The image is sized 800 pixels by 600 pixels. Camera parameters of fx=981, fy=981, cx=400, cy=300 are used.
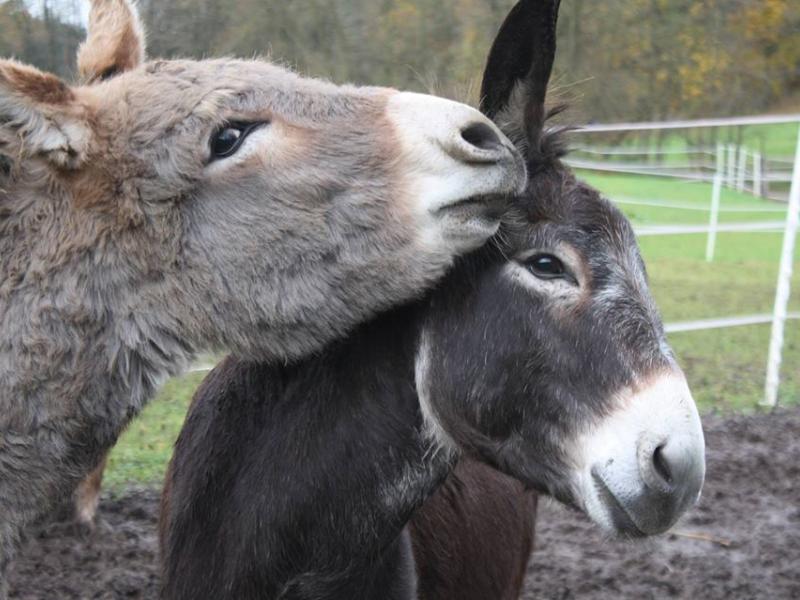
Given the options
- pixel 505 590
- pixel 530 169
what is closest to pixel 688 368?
pixel 505 590

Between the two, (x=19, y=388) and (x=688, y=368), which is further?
(x=688, y=368)

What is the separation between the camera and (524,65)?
8.64 ft

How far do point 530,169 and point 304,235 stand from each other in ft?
2.19

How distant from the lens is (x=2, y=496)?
2.37 meters

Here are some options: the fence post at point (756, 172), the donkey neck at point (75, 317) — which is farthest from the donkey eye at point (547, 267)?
the fence post at point (756, 172)

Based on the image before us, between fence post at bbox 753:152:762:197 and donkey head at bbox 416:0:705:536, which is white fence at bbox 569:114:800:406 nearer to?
fence post at bbox 753:152:762:197

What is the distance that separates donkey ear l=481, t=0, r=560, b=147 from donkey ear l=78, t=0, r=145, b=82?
1145 millimetres

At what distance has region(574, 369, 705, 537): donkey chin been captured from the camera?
90.0 inches

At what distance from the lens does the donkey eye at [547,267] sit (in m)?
2.55

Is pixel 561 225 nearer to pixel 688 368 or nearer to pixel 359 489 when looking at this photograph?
pixel 359 489

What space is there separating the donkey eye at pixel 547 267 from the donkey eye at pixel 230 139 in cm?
80

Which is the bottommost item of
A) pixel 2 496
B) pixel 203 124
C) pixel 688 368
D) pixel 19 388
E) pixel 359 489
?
pixel 688 368

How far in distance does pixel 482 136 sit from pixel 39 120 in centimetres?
107

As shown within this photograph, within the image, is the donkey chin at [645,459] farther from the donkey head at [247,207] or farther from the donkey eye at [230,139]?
the donkey eye at [230,139]
